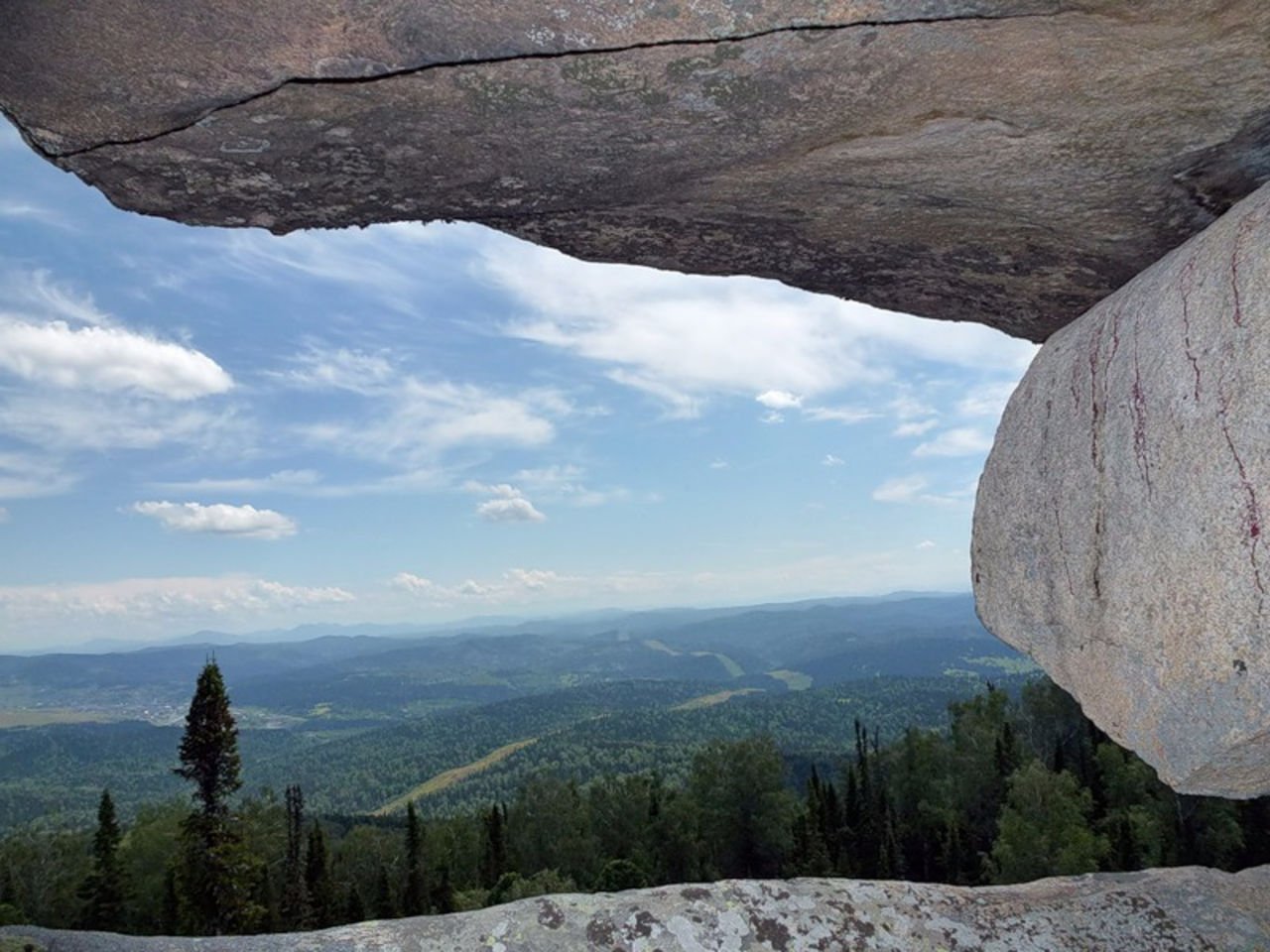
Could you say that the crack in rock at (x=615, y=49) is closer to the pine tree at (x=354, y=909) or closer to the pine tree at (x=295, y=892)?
the pine tree at (x=295, y=892)

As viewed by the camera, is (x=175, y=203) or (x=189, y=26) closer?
(x=189, y=26)

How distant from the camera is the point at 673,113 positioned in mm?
6652

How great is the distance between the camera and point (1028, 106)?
677 centimetres

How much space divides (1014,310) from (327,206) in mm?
8399

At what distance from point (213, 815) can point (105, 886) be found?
22371mm

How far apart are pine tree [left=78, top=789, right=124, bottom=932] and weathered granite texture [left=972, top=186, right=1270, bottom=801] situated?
65.2 metres

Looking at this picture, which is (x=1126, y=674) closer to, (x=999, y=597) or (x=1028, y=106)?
(x=999, y=597)

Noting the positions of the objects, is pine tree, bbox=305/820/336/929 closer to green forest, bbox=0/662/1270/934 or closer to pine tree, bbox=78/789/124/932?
green forest, bbox=0/662/1270/934

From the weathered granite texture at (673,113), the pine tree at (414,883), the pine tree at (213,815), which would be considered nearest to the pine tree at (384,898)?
the pine tree at (414,883)

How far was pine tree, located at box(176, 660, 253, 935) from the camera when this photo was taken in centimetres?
4176

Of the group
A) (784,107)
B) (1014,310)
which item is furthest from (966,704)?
(784,107)

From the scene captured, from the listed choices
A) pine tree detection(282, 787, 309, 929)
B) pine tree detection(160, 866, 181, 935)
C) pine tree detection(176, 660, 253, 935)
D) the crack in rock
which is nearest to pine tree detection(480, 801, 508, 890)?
pine tree detection(282, 787, 309, 929)

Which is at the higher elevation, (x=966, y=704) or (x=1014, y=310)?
(x=1014, y=310)

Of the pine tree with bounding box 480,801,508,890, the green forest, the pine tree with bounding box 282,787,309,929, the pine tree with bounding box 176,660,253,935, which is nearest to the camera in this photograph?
the pine tree with bounding box 176,660,253,935
